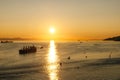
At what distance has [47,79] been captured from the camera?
1674 inches

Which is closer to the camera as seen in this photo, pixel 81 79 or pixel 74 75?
pixel 81 79

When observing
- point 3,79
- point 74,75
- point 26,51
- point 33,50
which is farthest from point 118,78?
point 33,50

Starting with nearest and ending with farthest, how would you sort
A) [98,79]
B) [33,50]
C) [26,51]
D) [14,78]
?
[98,79] < [14,78] < [26,51] < [33,50]

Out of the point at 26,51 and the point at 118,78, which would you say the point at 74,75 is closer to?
the point at 118,78

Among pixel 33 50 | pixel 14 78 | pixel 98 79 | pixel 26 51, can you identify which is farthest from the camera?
pixel 33 50

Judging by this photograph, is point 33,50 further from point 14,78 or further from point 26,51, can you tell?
point 14,78

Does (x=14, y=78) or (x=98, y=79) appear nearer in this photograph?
(x=98, y=79)

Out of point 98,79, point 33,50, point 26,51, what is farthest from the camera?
point 33,50

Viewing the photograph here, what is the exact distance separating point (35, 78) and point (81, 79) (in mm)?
8200

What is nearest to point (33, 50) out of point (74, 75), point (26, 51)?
point (26, 51)

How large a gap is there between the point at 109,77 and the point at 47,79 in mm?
10797

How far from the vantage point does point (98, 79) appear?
135ft

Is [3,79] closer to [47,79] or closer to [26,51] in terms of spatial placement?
[47,79]

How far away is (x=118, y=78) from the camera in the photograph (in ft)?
135
